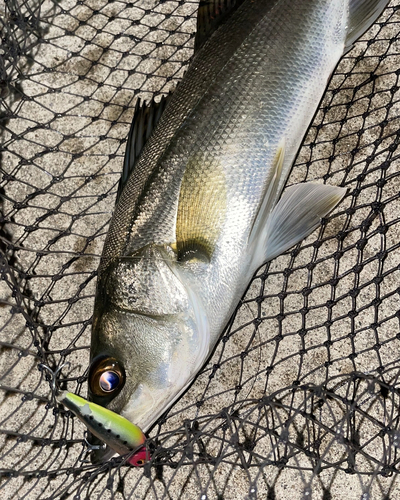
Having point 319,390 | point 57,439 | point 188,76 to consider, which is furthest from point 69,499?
point 188,76

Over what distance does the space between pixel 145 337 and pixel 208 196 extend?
0.57 meters

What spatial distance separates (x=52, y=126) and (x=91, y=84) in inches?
12.0

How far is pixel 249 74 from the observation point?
1.93 meters

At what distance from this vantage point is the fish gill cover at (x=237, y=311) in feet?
6.45

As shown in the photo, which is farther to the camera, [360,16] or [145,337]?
[360,16]

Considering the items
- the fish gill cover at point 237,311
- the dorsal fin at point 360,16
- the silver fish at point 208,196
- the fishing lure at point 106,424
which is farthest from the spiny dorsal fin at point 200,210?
the dorsal fin at point 360,16

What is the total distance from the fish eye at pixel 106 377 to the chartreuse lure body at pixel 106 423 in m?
0.07

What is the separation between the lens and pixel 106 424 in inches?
62.6

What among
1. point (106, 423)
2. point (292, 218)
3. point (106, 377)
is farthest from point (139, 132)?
point (106, 423)

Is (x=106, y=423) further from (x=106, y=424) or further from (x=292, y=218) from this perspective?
(x=292, y=218)

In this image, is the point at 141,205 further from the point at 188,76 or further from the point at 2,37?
the point at 2,37

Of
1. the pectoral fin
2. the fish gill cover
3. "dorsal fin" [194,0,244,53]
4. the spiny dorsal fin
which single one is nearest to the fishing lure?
the fish gill cover

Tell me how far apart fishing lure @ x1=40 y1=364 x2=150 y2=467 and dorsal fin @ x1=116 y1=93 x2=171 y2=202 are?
2.81 ft

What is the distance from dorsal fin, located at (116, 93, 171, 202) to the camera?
2.04 m
